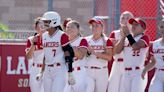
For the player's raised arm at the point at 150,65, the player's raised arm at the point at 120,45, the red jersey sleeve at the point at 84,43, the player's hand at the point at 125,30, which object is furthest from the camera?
the red jersey sleeve at the point at 84,43

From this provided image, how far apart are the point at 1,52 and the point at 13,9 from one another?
8184 millimetres

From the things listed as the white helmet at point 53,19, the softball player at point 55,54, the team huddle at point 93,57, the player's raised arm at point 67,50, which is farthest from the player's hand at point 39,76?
the white helmet at point 53,19

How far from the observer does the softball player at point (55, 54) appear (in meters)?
10.5

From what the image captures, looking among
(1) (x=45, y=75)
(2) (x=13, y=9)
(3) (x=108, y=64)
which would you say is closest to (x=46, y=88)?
(1) (x=45, y=75)

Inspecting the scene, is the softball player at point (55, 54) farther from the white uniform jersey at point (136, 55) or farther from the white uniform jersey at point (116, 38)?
the white uniform jersey at point (116, 38)

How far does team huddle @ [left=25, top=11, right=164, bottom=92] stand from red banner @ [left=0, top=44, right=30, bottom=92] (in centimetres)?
116

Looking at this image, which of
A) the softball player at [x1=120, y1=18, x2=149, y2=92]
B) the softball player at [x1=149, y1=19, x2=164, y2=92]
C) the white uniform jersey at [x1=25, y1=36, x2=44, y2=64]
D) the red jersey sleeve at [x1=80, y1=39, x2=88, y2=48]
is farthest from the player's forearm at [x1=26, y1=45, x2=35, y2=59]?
the softball player at [x1=149, y1=19, x2=164, y2=92]

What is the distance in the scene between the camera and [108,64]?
12211mm

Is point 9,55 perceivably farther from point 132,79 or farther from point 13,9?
point 13,9

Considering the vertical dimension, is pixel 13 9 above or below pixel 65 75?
above

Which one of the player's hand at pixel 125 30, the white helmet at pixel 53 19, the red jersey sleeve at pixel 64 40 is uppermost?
the white helmet at pixel 53 19

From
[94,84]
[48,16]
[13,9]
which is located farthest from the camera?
[13,9]

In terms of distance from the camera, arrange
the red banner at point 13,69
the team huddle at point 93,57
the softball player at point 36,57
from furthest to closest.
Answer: the red banner at point 13,69 → the softball player at point 36,57 → the team huddle at point 93,57

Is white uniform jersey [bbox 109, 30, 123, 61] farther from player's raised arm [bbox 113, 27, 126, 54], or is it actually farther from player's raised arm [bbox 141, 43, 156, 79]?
player's raised arm [bbox 141, 43, 156, 79]
